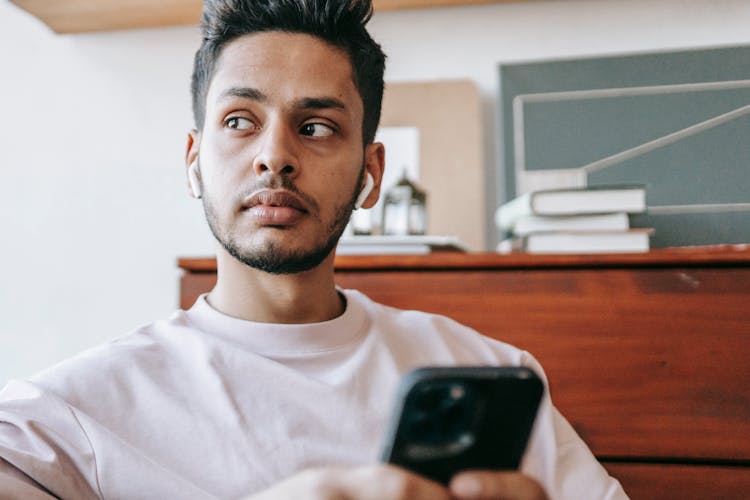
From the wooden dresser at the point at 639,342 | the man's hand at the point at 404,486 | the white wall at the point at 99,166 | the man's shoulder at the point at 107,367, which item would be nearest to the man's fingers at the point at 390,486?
the man's hand at the point at 404,486

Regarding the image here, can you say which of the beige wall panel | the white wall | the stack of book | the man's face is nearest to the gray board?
the beige wall panel

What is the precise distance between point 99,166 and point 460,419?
164 cm

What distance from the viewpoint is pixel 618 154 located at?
4.90ft

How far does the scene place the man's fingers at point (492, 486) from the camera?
389 mm

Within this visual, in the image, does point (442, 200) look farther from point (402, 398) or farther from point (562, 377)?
point (402, 398)

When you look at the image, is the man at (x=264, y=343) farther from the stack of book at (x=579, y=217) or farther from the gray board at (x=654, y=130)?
the gray board at (x=654, y=130)

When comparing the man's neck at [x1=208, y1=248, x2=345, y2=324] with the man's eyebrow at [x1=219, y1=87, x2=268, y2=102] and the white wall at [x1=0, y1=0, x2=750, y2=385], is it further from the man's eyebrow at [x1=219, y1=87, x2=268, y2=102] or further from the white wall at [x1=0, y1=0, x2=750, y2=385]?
the white wall at [x1=0, y1=0, x2=750, y2=385]

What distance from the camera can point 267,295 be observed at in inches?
35.3

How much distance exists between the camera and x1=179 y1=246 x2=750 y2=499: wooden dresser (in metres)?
1.00

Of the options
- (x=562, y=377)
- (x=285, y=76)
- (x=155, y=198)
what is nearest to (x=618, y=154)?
(x=562, y=377)

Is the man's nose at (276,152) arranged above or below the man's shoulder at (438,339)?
above

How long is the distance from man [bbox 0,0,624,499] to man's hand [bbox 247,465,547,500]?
9.6 inches

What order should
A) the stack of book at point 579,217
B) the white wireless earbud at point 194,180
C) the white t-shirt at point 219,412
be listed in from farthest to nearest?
the stack of book at point 579,217, the white wireless earbud at point 194,180, the white t-shirt at point 219,412

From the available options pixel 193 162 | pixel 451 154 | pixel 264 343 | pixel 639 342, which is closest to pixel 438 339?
pixel 264 343
